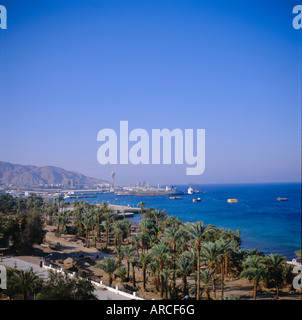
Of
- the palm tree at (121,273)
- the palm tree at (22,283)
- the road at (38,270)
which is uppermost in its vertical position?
the palm tree at (22,283)

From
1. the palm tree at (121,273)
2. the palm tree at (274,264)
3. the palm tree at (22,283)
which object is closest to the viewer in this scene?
the palm tree at (22,283)

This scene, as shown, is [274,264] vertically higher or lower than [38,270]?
higher

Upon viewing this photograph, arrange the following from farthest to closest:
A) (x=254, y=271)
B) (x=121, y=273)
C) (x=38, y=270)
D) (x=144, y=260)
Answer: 1. (x=121, y=273)
2. (x=144, y=260)
3. (x=38, y=270)
4. (x=254, y=271)

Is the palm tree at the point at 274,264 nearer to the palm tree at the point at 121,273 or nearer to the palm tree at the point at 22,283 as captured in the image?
the palm tree at the point at 121,273

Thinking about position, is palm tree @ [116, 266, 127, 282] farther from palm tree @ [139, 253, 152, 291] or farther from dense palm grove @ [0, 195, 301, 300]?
palm tree @ [139, 253, 152, 291]

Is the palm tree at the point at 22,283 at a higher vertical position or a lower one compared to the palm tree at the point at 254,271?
higher

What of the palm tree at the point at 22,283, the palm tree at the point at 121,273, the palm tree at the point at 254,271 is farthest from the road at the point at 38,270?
the palm tree at the point at 254,271

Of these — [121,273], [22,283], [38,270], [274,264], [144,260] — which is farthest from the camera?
[121,273]

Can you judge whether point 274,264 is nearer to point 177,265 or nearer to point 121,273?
point 177,265

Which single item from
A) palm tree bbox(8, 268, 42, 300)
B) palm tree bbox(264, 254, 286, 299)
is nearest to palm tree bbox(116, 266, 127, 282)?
palm tree bbox(8, 268, 42, 300)

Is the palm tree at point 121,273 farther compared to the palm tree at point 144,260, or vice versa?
the palm tree at point 121,273

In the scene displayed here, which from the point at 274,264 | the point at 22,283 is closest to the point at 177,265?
the point at 274,264
